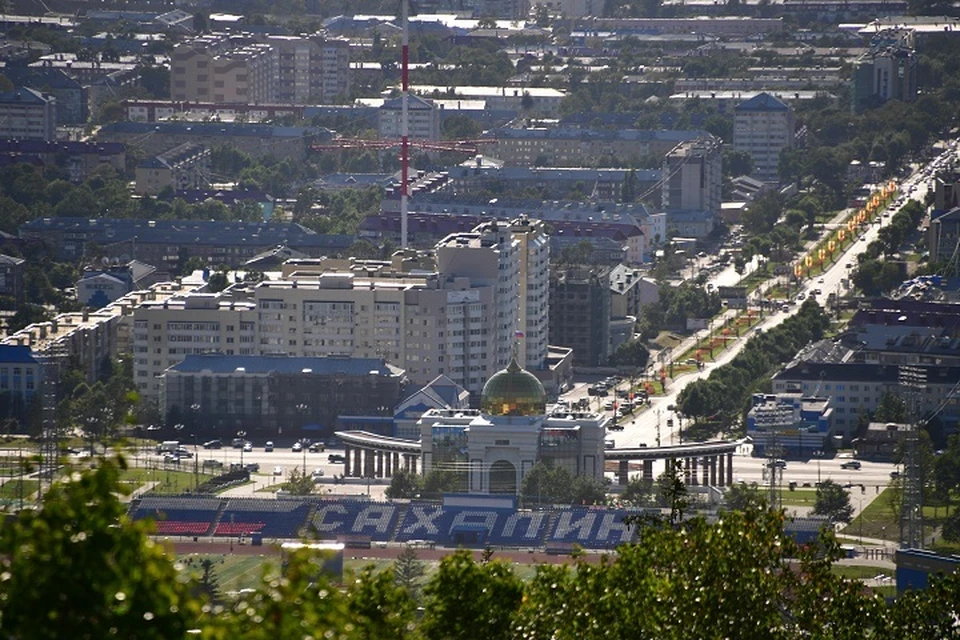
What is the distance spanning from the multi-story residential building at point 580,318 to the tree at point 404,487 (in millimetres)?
12572

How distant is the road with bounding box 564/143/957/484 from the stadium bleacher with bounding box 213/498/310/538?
639 cm

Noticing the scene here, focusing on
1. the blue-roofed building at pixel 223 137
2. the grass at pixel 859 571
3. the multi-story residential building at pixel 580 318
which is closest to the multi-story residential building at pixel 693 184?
the blue-roofed building at pixel 223 137

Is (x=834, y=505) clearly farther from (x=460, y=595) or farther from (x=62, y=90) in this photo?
(x=62, y=90)

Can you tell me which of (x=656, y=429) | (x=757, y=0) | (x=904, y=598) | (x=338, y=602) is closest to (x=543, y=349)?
(x=656, y=429)

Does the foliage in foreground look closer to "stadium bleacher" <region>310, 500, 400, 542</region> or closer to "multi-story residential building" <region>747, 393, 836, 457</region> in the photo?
"stadium bleacher" <region>310, 500, 400, 542</region>

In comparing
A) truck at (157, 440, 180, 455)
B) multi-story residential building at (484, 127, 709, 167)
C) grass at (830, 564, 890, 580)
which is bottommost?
truck at (157, 440, 180, 455)

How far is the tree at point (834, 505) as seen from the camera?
37812 mm

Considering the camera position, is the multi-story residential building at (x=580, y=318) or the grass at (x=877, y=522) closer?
the grass at (x=877, y=522)

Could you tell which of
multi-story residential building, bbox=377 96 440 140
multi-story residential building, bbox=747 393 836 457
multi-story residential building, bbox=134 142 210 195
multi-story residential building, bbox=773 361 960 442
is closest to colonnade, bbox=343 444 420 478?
multi-story residential building, bbox=747 393 836 457

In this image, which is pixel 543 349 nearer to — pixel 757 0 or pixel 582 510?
pixel 582 510

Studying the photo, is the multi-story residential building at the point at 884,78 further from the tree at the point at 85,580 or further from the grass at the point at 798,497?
the tree at the point at 85,580

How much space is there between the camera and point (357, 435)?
1673 inches

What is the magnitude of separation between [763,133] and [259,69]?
18.3 m

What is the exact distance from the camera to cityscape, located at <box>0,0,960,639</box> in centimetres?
1645
